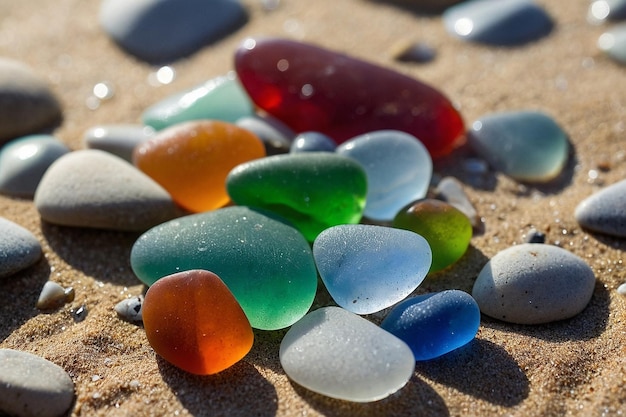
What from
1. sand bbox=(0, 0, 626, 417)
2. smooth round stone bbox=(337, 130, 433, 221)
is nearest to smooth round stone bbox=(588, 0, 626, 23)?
sand bbox=(0, 0, 626, 417)

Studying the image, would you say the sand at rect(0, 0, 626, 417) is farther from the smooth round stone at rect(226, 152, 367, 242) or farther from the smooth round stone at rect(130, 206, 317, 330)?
the smooth round stone at rect(226, 152, 367, 242)

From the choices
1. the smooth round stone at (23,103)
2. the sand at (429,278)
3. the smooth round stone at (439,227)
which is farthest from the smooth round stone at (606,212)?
the smooth round stone at (23,103)

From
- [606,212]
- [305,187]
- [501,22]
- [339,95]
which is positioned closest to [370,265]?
[305,187]

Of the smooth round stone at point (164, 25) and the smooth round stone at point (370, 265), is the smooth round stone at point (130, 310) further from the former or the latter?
the smooth round stone at point (164, 25)

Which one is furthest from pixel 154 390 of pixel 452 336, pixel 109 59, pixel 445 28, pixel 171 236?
pixel 445 28

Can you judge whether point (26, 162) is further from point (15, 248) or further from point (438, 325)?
point (438, 325)

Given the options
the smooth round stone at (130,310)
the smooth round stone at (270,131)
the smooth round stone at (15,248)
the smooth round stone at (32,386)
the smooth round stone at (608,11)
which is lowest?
the smooth round stone at (130,310)
